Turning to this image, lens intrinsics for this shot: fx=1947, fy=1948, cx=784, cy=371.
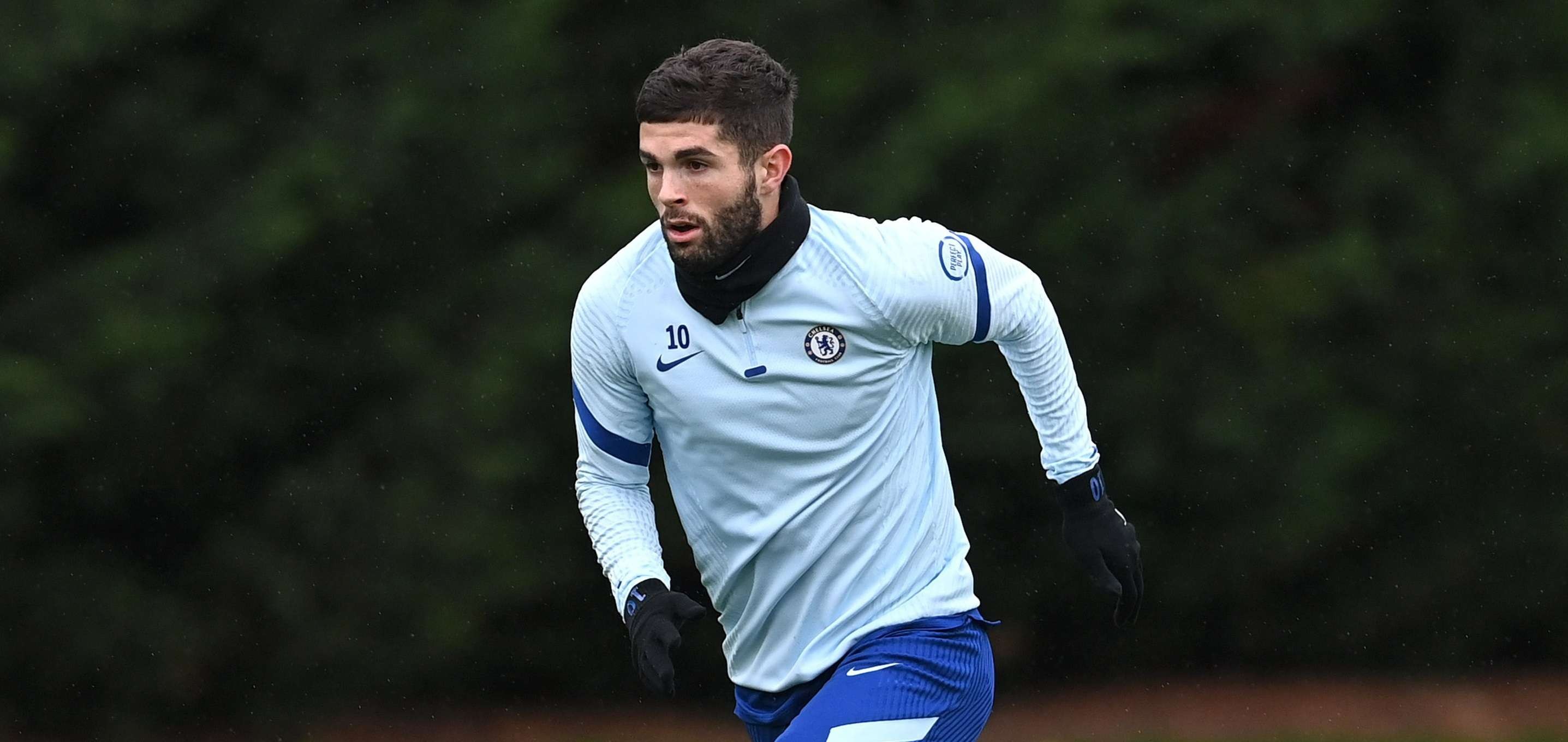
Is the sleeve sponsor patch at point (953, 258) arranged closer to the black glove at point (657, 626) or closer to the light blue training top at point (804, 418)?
the light blue training top at point (804, 418)

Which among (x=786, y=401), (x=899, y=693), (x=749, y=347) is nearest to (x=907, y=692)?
(x=899, y=693)

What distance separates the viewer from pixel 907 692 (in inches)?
144

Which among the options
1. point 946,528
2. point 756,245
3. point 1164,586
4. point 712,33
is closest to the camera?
point 756,245

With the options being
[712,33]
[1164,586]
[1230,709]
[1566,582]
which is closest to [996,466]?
[1164,586]

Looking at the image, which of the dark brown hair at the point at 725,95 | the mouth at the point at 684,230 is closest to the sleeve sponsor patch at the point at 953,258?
the dark brown hair at the point at 725,95

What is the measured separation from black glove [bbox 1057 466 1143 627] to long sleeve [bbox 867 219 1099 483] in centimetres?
4

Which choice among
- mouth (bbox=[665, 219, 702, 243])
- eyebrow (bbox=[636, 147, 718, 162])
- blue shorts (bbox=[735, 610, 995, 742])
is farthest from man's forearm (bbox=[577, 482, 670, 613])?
eyebrow (bbox=[636, 147, 718, 162])

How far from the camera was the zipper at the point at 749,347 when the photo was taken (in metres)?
→ 3.69

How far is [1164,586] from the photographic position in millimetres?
9039

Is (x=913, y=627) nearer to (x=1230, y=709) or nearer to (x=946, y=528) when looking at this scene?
(x=946, y=528)

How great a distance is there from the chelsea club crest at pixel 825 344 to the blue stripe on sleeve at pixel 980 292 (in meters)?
0.28

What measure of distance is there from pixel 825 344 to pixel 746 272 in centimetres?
21

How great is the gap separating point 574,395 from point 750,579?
506 millimetres

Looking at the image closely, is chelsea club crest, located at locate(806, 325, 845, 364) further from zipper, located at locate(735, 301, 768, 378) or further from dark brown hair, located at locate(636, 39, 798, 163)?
dark brown hair, located at locate(636, 39, 798, 163)
